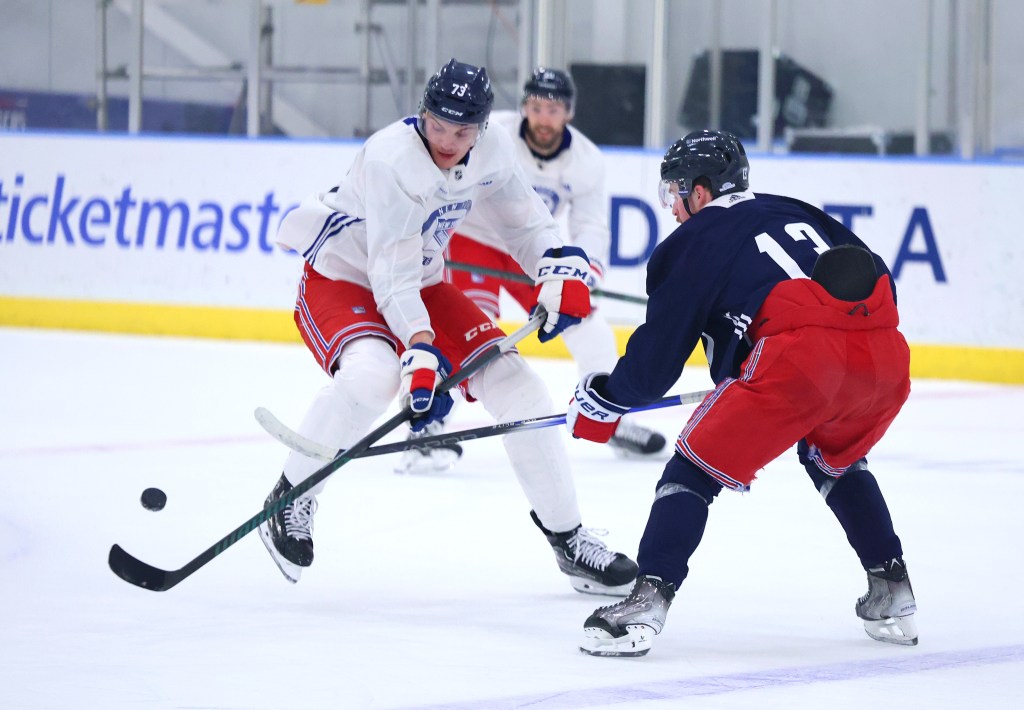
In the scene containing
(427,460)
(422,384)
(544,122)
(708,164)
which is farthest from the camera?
(544,122)

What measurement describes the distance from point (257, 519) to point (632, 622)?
78 centimetres

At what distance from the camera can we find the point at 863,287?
7.91 ft

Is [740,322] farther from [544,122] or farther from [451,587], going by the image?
[544,122]

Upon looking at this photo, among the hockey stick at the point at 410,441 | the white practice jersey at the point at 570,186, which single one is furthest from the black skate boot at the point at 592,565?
the white practice jersey at the point at 570,186

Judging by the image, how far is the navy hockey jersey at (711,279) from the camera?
2416mm

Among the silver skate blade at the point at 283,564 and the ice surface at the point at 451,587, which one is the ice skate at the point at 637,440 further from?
the silver skate blade at the point at 283,564

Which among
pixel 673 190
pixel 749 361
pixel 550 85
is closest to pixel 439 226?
pixel 673 190

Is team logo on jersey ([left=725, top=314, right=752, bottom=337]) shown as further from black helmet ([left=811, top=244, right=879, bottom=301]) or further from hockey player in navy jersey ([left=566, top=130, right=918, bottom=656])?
black helmet ([left=811, top=244, right=879, bottom=301])

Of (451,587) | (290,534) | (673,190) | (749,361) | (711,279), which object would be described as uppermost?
(673,190)

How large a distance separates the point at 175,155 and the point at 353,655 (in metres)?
5.37

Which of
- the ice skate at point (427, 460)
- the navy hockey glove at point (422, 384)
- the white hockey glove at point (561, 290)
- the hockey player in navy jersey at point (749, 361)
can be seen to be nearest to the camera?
the hockey player in navy jersey at point (749, 361)

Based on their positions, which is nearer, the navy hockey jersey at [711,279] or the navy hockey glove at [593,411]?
the navy hockey jersey at [711,279]

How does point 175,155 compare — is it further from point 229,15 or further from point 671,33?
point 671,33

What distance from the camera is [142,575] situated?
2793 mm
